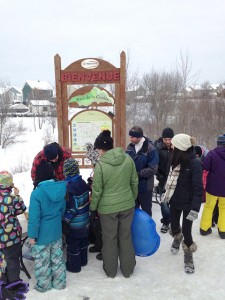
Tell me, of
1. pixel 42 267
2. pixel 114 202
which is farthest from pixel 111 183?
pixel 42 267

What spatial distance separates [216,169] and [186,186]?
3.50ft

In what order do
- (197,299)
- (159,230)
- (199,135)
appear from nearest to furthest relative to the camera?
(197,299), (159,230), (199,135)

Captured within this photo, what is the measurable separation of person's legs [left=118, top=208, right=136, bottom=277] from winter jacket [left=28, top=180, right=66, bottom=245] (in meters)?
0.70

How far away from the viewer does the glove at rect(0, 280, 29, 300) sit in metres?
2.89

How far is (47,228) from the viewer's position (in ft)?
9.84

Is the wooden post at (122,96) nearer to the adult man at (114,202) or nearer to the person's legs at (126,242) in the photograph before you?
the adult man at (114,202)

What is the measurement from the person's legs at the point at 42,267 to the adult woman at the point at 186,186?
1563mm

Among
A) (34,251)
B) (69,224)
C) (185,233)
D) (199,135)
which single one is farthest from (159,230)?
(199,135)

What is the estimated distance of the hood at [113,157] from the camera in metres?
3.11

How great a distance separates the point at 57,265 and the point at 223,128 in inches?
653

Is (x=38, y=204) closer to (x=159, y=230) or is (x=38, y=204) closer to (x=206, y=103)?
(x=159, y=230)

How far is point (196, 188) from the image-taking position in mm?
3236

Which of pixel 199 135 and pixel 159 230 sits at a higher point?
pixel 199 135

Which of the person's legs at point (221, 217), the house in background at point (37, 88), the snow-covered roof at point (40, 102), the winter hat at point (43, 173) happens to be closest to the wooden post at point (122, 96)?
the person's legs at point (221, 217)
